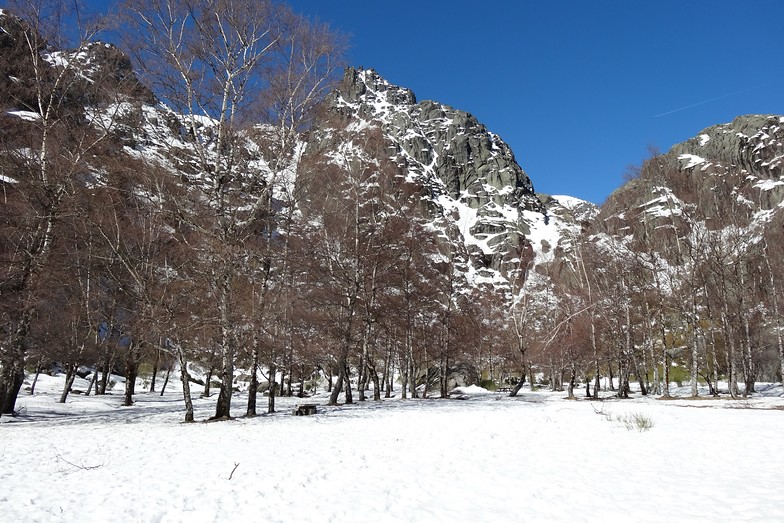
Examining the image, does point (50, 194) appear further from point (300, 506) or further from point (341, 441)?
point (300, 506)

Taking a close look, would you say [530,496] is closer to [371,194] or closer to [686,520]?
[686,520]

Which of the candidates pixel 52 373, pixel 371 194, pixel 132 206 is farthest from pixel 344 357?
pixel 52 373

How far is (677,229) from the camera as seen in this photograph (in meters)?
24.1

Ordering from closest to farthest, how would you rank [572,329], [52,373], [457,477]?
1. [457,477]
2. [572,329]
3. [52,373]

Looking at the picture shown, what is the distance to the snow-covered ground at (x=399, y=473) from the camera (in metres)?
5.10

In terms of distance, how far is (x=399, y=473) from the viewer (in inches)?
273

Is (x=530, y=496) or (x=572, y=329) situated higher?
(x=572, y=329)

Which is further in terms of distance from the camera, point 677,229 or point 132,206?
point 677,229

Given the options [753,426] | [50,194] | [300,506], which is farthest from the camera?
[50,194]

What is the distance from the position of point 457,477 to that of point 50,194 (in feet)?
51.4

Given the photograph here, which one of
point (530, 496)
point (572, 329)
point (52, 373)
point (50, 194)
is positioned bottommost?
point (52, 373)

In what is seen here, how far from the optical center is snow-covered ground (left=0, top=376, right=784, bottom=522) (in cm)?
510

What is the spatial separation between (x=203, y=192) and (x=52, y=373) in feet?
124

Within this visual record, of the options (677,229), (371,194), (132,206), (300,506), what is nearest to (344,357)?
(371,194)
